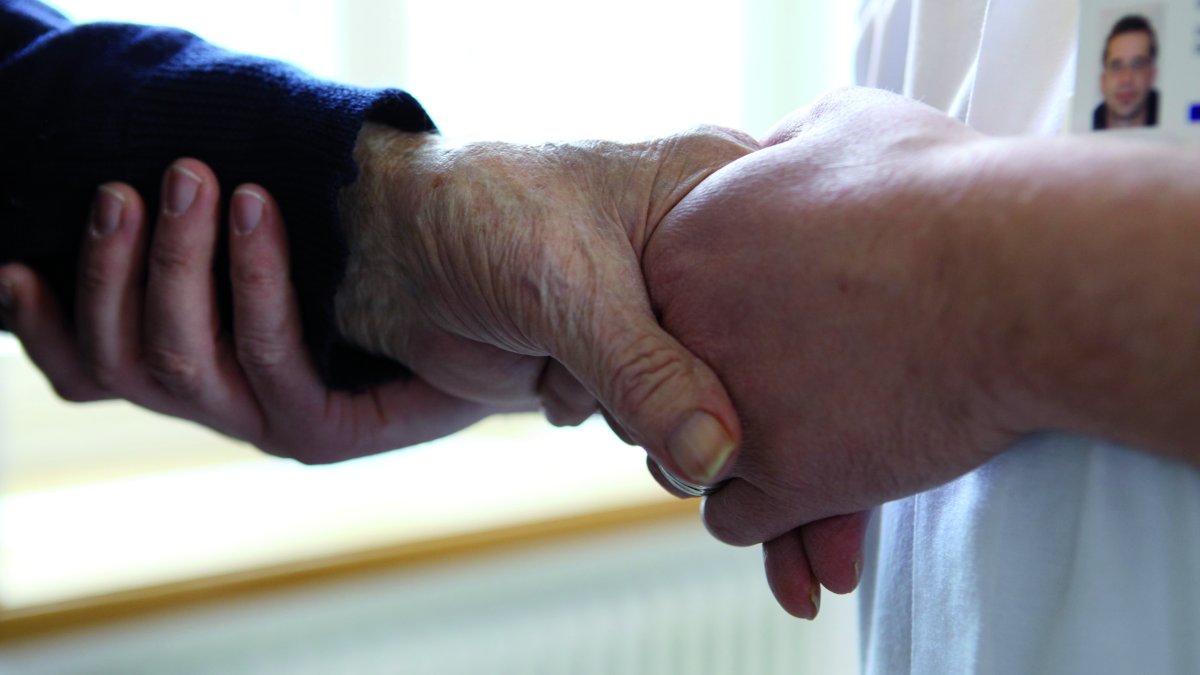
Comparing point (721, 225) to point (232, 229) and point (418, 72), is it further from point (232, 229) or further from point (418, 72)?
point (418, 72)

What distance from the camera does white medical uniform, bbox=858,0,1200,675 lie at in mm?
477

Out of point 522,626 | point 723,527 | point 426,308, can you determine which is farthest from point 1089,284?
point 522,626

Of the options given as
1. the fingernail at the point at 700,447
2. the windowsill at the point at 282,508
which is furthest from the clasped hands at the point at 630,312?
the windowsill at the point at 282,508

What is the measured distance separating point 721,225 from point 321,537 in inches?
40.8

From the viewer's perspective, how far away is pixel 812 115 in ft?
2.06

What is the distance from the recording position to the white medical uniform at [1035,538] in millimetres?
477

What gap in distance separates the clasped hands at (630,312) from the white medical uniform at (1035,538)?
45 millimetres

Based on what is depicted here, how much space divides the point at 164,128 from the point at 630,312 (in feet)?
1.39

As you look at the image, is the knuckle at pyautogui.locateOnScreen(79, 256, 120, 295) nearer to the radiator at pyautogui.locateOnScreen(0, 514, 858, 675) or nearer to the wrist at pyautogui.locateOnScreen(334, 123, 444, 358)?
the wrist at pyautogui.locateOnScreen(334, 123, 444, 358)

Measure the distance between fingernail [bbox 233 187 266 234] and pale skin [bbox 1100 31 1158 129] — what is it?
0.58m

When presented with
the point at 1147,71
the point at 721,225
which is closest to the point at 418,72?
the point at 721,225

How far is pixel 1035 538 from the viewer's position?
1.69ft

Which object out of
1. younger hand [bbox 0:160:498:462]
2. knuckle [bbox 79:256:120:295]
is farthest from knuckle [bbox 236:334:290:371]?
Answer: knuckle [bbox 79:256:120:295]

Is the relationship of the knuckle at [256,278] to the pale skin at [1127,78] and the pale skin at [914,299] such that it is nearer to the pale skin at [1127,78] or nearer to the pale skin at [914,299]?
the pale skin at [914,299]
